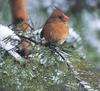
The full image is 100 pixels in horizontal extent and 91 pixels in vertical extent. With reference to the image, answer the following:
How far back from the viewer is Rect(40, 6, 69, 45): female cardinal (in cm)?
120

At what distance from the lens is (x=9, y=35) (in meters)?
1.18

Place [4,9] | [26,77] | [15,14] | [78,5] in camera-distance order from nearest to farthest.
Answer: [26,77]
[15,14]
[4,9]
[78,5]

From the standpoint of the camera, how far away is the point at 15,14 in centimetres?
171

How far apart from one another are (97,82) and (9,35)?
0.76 feet

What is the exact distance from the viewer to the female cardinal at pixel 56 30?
3.92 ft

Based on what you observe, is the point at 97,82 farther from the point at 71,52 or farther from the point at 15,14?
the point at 15,14

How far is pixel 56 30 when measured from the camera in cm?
120

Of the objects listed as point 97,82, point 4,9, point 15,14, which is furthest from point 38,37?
point 4,9

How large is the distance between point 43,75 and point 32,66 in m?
0.03

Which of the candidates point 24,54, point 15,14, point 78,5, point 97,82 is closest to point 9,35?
point 24,54

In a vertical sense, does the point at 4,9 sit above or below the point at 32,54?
above

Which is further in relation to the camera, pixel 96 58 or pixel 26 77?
pixel 96 58

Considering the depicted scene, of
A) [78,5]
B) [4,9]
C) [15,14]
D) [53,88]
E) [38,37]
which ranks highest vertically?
[78,5]

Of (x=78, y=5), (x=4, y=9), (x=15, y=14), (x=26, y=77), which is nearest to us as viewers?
(x=26, y=77)
